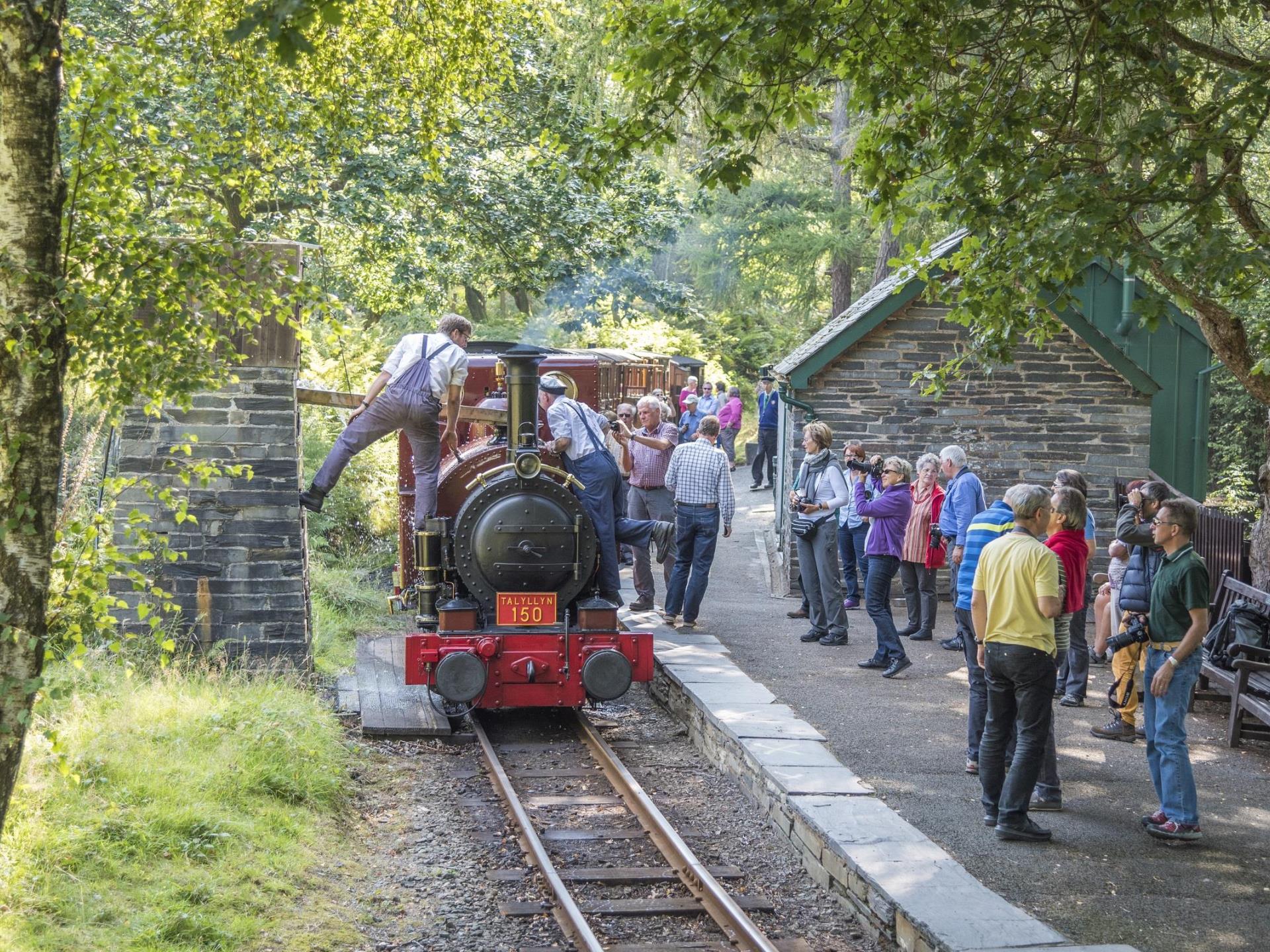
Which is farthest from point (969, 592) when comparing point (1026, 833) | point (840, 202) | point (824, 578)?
point (840, 202)

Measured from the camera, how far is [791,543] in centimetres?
1508

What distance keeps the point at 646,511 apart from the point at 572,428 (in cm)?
346

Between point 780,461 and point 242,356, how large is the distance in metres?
12.3

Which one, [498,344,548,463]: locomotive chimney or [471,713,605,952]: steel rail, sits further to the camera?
[498,344,548,463]: locomotive chimney

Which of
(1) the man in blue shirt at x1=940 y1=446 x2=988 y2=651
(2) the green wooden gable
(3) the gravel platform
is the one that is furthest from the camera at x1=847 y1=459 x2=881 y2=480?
(2) the green wooden gable

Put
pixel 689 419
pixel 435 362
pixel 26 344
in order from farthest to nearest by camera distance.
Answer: pixel 689 419 < pixel 435 362 < pixel 26 344

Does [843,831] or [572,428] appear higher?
[572,428]

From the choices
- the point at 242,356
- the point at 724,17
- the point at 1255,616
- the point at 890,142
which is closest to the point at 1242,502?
the point at 1255,616

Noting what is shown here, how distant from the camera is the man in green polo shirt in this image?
21.1ft

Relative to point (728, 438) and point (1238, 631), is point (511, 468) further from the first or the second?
point (728, 438)

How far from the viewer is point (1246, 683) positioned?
8422 mm

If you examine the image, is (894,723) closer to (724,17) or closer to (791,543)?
(724,17)

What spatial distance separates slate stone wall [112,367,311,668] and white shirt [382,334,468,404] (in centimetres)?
85

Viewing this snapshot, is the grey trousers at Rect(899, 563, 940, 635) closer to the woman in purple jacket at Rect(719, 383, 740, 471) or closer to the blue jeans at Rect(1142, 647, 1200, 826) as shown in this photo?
the blue jeans at Rect(1142, 647, 1200, 826)
